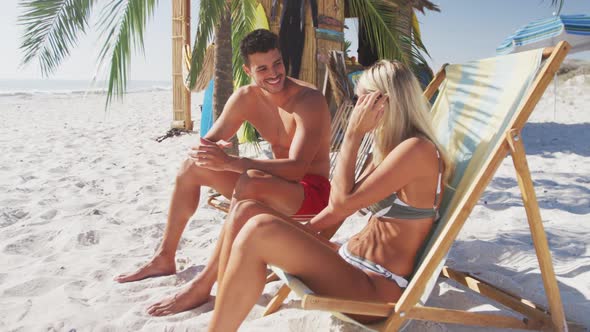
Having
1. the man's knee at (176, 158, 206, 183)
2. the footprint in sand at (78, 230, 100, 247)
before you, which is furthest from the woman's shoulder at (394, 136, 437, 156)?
the footprint in sand at (78, 230, 100, 247)

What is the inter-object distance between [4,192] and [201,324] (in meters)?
3.59

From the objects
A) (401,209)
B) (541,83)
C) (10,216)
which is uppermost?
(541,83)

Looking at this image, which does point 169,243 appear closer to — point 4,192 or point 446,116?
point 446,116

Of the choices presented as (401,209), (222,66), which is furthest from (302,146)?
(222,66)

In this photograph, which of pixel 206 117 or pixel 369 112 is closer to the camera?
pixel 369 112

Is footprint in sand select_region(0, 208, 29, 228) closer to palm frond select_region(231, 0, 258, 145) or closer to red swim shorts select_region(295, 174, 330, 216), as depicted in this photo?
palm frond select_region(231, 0, 258, 145)

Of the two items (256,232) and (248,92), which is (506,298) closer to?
(256,232)

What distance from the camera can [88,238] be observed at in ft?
11.7

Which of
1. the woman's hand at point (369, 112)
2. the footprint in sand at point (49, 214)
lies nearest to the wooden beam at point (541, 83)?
the woman's hand at point (369, 112)

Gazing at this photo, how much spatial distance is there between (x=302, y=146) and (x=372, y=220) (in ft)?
2.57

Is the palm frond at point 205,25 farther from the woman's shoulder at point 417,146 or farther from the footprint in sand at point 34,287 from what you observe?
the woman's shoulder at point 417,146

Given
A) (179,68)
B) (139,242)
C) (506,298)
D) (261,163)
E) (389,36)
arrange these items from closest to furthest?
(506,298)
(261,163)
(139,242)
(389,36)
(179,68)

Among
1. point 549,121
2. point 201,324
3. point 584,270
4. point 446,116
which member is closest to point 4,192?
point 201,324

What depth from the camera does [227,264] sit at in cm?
190
